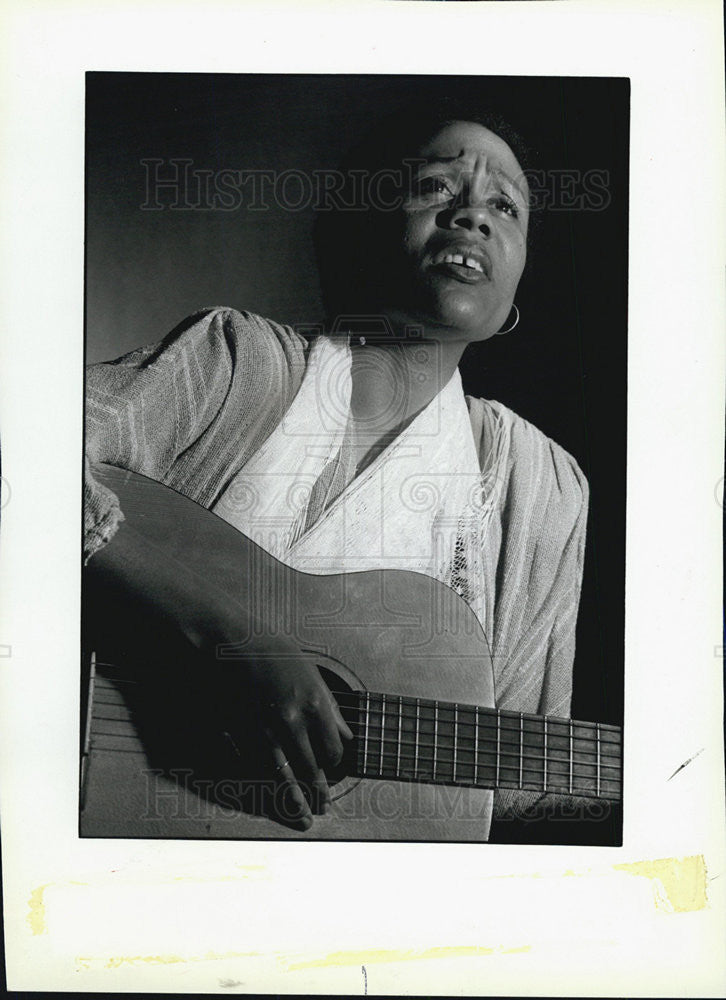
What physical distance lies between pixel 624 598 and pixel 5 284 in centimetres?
98

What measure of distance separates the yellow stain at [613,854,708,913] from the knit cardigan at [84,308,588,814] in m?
0.22

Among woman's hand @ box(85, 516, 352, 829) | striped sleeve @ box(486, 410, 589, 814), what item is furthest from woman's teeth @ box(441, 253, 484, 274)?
woman's hand @ box(85, 516, 352, 829)

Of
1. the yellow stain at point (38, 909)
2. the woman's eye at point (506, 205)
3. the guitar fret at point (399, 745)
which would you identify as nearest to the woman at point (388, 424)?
the woman's eye at point (506, 205)

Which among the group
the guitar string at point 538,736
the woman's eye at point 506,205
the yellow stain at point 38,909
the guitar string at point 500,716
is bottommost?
the yellow stain at point 38,909

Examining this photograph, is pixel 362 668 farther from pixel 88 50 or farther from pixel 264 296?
pixel 88 50

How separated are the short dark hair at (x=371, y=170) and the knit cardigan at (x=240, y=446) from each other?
0.13m

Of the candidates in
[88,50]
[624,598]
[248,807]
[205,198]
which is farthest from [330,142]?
[248,807]

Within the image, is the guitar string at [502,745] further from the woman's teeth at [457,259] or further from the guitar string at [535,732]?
the woman's teeth at [457,259]

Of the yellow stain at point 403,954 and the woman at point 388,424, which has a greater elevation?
the woman at point 388,424

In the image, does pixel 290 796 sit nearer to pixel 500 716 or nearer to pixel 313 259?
pixel 500 716

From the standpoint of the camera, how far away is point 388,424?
142 centimetres

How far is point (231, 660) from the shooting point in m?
1.39
